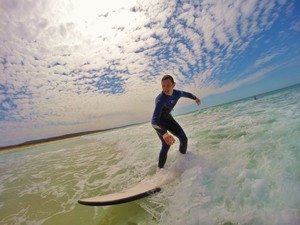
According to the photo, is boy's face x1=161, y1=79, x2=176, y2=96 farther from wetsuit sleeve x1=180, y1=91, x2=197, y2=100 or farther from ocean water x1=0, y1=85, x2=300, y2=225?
ocean water x1=0, y1=85, x2=300, y2=225

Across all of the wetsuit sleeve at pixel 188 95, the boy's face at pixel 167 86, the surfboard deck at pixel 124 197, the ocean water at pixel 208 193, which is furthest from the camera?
the wetsuit sleeve at pixel 188 95

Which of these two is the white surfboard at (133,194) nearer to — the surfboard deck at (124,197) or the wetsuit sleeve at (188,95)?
the surfboard deck at (124,197)

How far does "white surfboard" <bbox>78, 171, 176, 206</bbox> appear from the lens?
3.30 m

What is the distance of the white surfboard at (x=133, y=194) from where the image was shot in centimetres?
330

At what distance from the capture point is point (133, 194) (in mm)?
3461

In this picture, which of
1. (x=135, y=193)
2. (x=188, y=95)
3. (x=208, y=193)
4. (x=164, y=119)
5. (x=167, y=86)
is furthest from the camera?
(x=188, y=95)

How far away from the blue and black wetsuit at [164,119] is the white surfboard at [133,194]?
0.62m

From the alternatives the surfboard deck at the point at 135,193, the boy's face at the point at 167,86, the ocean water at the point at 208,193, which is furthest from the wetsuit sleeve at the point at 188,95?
Result: the surfboard deck at the point at 135,193

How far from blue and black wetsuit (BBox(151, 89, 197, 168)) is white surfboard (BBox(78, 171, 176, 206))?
0.62 metres

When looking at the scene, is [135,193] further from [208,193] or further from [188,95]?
[188,95]

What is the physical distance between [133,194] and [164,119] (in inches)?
75.9

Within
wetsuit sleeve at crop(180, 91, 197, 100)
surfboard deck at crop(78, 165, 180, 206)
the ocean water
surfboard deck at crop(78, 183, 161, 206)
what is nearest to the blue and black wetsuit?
wetsuit sleeve at crop(180, 91, 197, 100)

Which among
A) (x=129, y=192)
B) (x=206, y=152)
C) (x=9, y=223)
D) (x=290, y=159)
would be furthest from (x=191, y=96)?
(x=9, y=223)

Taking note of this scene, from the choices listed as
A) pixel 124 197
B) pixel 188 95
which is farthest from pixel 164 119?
pixel 124 197
